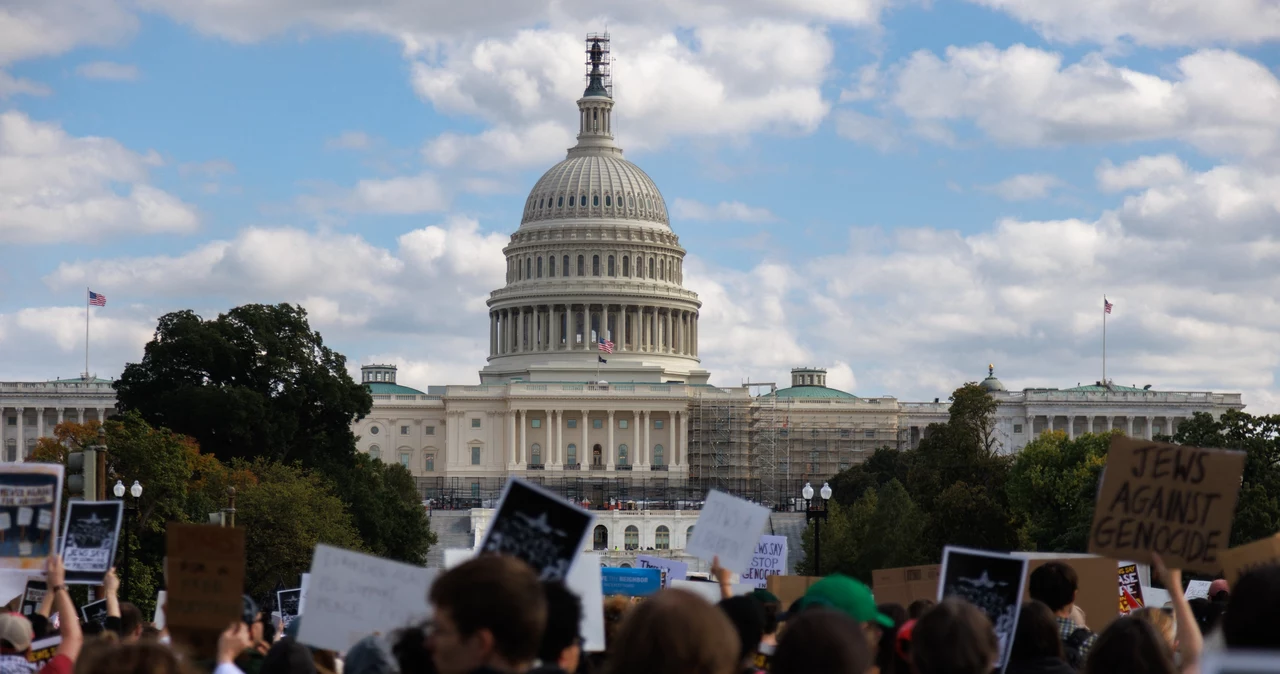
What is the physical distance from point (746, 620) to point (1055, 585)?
8.48 ft

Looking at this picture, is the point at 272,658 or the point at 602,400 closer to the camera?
the point at 272,658

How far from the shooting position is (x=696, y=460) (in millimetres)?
155000

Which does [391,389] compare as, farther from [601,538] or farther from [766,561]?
[766,561]

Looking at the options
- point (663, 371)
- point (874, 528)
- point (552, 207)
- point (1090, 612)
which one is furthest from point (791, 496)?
point (1090, 612)

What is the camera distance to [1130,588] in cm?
2023

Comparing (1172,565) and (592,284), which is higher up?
(592,284)

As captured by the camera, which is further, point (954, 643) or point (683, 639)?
point (954, 643)

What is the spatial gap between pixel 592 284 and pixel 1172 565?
504 feet

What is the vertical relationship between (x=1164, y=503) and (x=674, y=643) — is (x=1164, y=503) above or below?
above

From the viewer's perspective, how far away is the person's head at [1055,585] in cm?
1220

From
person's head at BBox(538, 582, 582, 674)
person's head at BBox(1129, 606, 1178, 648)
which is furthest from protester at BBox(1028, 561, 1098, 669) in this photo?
person's head at BBox(538, 582, 582, 674)

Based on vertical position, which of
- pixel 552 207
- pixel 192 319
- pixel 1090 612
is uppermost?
pixel 552 207

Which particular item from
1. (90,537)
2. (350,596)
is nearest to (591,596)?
(350,596)

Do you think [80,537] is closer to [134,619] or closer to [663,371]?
[134,619]
